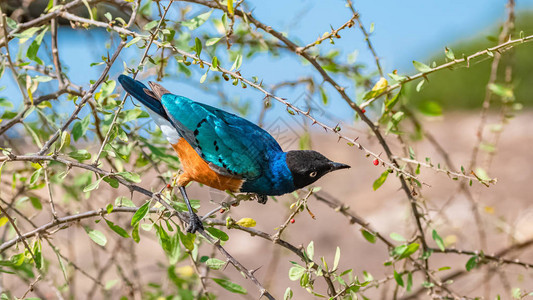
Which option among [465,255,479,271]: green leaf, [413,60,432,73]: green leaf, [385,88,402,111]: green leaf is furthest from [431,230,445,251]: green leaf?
[413,60,432,73]: green leaf

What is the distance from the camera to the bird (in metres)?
2.50

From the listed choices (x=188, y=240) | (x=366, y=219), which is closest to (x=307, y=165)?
(x=188, y=240)

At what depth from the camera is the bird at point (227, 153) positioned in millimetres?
2500

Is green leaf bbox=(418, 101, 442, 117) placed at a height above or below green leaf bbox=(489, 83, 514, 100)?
below

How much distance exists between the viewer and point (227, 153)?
2576mm

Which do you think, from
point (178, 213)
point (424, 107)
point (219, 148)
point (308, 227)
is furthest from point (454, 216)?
point (178, 213)

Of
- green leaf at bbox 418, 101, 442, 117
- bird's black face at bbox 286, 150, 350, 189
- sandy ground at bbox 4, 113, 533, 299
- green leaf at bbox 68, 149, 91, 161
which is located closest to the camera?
green leaf at bbox 68, 149, 91, 161

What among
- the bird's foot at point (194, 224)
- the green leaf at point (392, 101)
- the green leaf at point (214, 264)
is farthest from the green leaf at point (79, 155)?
the green leaf at point (392, 101)

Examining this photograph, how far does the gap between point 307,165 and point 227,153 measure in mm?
350

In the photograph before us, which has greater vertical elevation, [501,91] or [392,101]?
[501,91]

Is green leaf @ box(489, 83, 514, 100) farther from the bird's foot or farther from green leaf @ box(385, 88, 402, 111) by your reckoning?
the bird's foot

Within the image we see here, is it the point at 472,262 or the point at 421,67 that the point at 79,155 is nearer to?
the point at 421,67

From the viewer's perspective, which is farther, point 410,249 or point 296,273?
point 410,249

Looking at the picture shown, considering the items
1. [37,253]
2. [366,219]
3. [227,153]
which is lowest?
[37,253]
